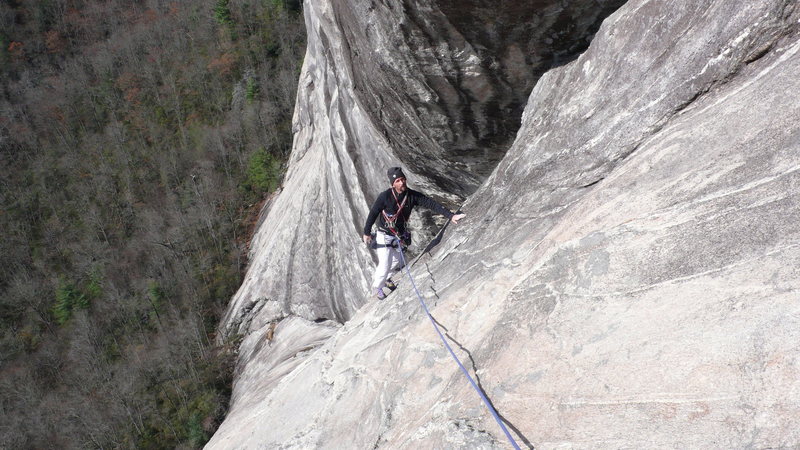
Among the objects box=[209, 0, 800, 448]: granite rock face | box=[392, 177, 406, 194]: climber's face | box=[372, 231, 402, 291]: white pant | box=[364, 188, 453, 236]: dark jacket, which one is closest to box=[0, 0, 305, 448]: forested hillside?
box=[372, 231, 402, 291]: white pant

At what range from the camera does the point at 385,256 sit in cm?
671

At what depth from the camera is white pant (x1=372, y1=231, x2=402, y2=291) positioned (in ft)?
21.6

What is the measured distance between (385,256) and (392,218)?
2.24 ft

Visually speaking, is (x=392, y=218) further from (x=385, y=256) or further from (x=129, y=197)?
(x=129, y=197)

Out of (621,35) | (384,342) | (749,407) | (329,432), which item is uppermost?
(621,35)

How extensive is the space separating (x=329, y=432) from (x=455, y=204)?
4.47 metres

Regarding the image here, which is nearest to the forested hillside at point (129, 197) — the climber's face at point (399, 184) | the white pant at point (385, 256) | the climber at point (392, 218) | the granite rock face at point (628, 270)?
the white pant at point (385, 256)

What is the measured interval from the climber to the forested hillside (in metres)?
15.6

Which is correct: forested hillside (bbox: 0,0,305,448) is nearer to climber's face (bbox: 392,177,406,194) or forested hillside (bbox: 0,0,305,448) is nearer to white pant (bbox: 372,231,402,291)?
white pant (bbox: 372,231,402,291)

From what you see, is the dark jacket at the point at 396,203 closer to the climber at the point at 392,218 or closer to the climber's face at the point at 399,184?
the climber at the point at 392,218

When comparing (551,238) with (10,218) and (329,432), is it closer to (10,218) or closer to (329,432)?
(329,432)

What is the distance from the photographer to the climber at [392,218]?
597 centimetres

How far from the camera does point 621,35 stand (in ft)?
13.6

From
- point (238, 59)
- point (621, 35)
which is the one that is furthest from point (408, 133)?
point (238, 59)
